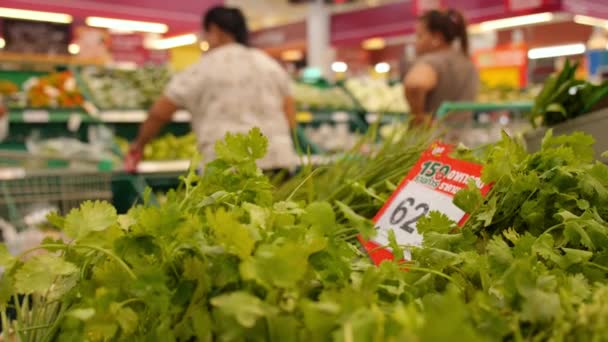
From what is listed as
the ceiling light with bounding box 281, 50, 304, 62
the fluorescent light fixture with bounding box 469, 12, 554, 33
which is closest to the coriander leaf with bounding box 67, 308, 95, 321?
the fluorescent light fixture with bounding box 469, 12, 554, 33

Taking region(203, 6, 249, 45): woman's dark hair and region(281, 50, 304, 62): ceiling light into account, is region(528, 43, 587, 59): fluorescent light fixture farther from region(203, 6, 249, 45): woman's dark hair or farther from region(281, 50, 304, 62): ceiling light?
region(203, 6, 249, 45): woman's dark hair

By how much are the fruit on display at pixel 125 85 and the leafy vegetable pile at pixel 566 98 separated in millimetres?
3206

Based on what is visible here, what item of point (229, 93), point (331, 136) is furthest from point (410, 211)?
point (331, 136)

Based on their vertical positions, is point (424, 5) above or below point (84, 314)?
below

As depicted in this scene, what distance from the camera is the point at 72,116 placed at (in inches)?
156

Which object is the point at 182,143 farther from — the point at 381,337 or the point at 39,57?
the point at 381,337

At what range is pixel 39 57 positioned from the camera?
668 cm

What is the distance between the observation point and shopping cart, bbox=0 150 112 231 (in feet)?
8.08

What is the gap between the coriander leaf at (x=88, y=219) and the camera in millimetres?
683

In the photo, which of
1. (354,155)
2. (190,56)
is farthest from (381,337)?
(190,56)

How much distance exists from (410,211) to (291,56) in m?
13.7

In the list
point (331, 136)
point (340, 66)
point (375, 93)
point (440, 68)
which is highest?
point (440, 68)

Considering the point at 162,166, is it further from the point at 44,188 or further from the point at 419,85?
the point at 419,85

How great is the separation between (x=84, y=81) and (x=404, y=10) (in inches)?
262
